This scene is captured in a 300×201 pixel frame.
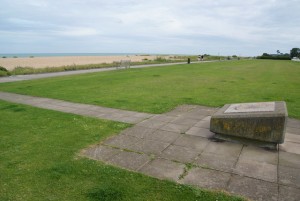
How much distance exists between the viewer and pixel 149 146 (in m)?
5.61

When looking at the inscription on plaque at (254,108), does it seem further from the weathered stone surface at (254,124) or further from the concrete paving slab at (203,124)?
the concrete paving slab at (203,124)

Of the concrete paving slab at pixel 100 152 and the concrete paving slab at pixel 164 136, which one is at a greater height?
A: the concrete paving slab at pixel 164 136

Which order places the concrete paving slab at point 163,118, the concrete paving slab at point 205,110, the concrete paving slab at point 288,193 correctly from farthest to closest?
the concrete paving slab at point 205,110 < the concrete paving slab at point 163,118 < the concrete paving slab at point 288,193

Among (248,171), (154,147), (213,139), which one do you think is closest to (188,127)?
(213,139)

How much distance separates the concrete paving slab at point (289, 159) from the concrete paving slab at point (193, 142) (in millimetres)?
1491

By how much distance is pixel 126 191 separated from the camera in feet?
12.7

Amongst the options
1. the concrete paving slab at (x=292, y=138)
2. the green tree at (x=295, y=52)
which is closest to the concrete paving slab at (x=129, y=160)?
the concrete paving slab at (x=292, y=138)

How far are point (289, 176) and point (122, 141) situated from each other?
11.1ft

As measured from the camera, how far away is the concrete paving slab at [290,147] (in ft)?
17.7

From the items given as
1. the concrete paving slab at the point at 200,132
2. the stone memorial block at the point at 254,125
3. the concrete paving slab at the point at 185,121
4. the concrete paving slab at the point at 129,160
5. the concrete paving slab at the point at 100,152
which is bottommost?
the concrete paving slab at the point at 129,160

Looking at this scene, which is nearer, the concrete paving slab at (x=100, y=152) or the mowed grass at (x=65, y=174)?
the mowed grass at (x=65, y=174)

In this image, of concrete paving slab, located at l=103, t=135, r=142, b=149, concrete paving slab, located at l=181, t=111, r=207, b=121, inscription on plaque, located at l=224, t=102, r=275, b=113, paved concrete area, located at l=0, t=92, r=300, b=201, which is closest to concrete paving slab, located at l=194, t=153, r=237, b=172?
paved concrete area, located at l=0, t=92, r=300, b=201

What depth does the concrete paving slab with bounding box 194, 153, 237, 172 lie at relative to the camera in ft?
15.2

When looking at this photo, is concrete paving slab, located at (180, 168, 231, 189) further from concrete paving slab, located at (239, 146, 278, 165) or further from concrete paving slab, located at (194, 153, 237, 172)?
concrete paving slab, located at (239, 146, 278, 165)
